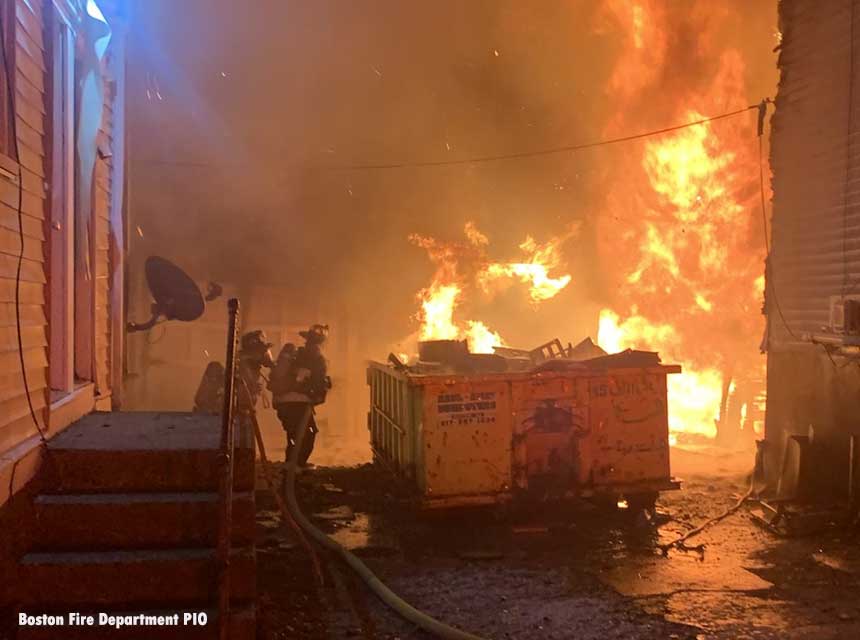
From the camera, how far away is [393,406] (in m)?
9.29

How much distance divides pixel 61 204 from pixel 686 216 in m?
15.1

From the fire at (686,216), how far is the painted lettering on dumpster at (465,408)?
11248mm

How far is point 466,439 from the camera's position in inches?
313

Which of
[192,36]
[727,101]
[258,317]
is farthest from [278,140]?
[727,101]

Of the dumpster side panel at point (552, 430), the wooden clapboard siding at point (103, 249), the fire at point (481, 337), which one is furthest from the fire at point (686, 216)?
the wooden clapboard siding at point (103, 249)

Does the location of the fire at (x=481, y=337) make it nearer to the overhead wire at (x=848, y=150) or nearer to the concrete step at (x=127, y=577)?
the overhead wire at (x=848, y=150)

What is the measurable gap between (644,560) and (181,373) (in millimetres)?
11926

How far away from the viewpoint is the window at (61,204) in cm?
532

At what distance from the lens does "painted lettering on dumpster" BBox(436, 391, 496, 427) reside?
794 cm

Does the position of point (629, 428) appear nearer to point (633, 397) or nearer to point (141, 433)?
point (633, 397)

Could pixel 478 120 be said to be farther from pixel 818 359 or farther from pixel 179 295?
pixel 179 295

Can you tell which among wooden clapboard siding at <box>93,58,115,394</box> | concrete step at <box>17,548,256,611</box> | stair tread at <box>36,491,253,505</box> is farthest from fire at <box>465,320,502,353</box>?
concrete step at <box>17,548,256,611</box>

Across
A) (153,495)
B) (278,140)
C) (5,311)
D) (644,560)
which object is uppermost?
(278,140)

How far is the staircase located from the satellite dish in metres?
3.18
